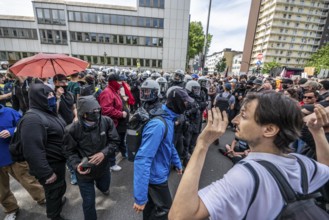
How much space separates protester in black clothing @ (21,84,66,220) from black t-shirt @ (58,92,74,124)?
4.27ft

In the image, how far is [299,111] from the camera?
37.9 inches

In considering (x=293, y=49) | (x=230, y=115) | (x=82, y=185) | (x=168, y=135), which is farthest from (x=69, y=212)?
(x=293, y=49)

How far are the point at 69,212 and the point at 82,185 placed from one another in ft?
3.41

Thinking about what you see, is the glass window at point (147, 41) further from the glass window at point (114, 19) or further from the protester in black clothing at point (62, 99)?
the protester in black clothing at point (62, 99)

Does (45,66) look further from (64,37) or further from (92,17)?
(64,37)

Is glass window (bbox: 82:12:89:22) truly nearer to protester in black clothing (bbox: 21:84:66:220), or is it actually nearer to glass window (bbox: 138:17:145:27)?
glass window (bbox: 138:17:145:27)

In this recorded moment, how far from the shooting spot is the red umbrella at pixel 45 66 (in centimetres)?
353

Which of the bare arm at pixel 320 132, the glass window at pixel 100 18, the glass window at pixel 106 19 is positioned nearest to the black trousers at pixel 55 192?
the bare arm at pixel 320 132

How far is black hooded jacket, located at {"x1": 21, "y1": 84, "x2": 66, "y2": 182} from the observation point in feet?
6.74

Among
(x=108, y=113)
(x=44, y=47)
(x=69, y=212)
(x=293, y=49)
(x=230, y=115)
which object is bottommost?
(x=69, y=212)

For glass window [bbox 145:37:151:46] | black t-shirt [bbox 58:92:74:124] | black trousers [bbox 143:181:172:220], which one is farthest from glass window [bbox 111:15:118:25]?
black trousers [bbox 143:181:172:220]

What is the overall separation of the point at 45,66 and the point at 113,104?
1.73 meters

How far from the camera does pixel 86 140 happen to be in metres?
2.27

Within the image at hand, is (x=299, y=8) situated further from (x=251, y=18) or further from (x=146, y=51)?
(x=146, y=51)
